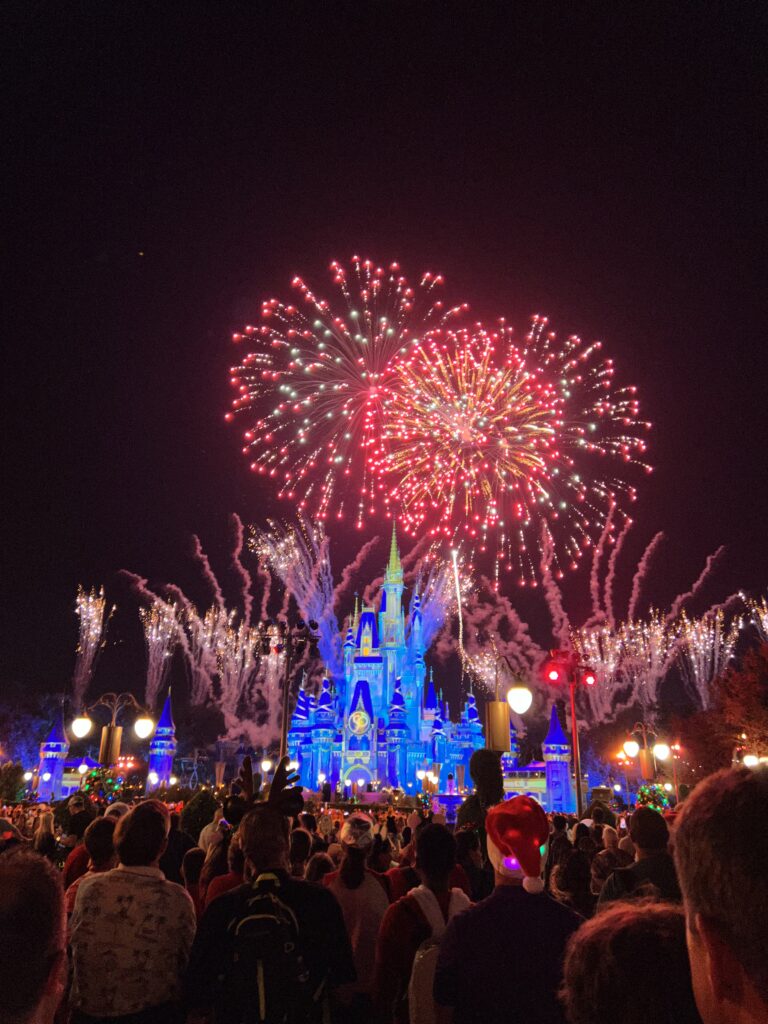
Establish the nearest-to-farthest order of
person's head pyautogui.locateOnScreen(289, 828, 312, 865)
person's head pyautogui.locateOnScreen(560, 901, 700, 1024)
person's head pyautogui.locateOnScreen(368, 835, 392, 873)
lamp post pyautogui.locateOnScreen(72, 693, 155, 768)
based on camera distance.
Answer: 1. person's head pyautogui.locateOnScreen(560, 901, 700, 1024)
2. person's head pyautogui.locateOnScreen(289, 828, 312, 865)
3. person's head pyautogui.locateOnScreen(368, 835, 392, 873)
4. lamp post pyautogui.locateOnScreen(72, 693, 155, 768)

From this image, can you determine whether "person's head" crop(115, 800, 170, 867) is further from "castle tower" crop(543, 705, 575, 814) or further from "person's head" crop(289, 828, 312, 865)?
"castle tower" crop(543, 705, 575, 814)

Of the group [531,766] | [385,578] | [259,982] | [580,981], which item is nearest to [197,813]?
[259,982]

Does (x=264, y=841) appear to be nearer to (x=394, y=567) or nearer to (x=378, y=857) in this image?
(x=378, y=857)

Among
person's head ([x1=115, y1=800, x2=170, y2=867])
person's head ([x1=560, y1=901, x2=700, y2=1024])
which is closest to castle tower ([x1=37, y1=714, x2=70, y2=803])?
person's head ([x1=115, y1=800, x2=170, y2=867])

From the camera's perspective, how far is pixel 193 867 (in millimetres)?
→ 7684

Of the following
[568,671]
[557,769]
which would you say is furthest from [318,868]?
[557,769]

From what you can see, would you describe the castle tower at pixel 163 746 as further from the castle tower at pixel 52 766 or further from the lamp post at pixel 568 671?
the lamp post at pixel 568 671

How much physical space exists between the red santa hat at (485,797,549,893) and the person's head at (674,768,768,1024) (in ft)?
8.12

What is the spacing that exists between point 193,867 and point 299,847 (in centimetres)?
123

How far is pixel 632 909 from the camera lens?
206 cm

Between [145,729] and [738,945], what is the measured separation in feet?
85.7

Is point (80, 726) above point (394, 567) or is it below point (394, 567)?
below

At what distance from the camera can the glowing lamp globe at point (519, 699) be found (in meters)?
14.5

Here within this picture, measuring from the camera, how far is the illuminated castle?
A: 80688 millimetres
